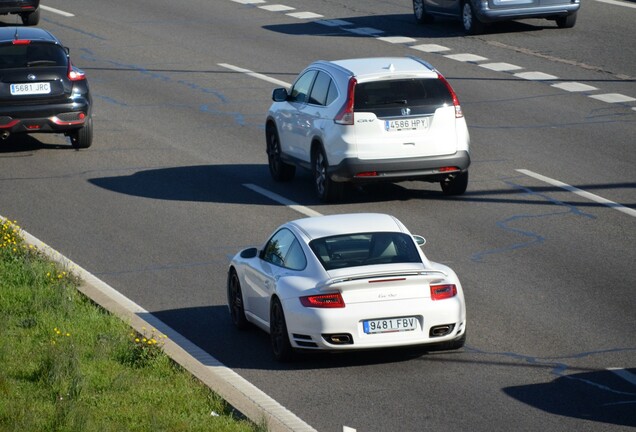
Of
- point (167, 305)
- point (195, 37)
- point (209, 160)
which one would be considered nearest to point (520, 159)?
point (209, 160)

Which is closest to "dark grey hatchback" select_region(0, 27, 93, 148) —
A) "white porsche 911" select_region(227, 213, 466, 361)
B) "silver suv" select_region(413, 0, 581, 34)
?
"white porsche 911" select_region(227, 213, 466, 361)

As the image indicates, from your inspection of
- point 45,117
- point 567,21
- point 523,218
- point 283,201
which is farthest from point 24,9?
point 523,218

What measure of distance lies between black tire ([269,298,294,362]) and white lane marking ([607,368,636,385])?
2690 millimetres

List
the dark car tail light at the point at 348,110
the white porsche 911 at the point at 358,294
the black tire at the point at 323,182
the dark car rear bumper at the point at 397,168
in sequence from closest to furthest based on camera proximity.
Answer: the white porsche 911 at the point at 358,294
the dark car rear bumper at the point at 397,168
the dark car tail light at the point at 348,110
the black tire at the point at 323,182

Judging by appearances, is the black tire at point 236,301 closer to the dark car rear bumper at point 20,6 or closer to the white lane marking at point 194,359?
the white lane marking at point 194,359

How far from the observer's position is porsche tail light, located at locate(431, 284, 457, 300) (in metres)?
11.9

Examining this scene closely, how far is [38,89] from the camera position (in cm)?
2244

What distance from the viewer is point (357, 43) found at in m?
32.4

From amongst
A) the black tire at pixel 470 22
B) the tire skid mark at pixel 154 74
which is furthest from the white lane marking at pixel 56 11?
the black tire at pixel 470 22

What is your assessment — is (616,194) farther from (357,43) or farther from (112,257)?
(357,43)

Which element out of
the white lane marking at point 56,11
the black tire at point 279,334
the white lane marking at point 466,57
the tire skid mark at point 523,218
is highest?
the black tire at point 279,334

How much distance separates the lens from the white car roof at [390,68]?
18562 mm

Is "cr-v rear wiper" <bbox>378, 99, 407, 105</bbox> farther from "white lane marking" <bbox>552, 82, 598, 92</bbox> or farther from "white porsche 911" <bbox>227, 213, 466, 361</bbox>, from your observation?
"white lane marking" <bbox>552, 82, 598, 92</bbox>

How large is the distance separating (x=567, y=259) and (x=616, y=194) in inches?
145
